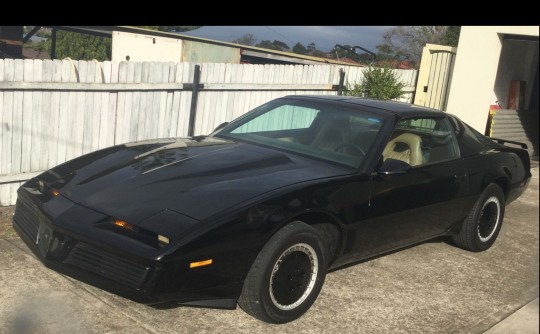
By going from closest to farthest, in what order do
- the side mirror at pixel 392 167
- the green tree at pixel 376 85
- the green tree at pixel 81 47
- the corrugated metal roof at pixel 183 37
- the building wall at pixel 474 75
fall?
the side mirror at pixel 392 167, the building wall at pixel 474 75, the green tree at pixel 376 85, the corrugated metal roof at pixel 183 37, the green tree at pixel 81 47

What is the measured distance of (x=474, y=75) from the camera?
11.3m

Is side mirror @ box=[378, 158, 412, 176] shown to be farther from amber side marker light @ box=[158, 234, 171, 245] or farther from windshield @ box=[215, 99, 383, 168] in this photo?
amber side marker light @ box=[158, 234, 171, 245]

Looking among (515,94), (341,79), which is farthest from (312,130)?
(515,94)

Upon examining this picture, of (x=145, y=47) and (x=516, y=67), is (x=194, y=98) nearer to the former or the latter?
(x=516, y=67)

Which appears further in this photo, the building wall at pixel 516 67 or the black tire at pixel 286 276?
the building wall at pixel 516 67

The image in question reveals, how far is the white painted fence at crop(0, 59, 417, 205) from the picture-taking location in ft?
21.1

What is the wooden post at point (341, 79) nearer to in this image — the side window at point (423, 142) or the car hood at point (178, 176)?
the side window at point (423, 142)

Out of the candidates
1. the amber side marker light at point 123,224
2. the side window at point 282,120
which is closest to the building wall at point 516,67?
the side window at point 282,120

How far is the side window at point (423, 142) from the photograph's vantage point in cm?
506

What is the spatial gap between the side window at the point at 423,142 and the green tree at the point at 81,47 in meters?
23.2

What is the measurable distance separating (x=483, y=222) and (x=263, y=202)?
10.2 feet

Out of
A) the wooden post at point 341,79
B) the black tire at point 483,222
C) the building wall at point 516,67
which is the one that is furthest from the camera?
the building wall at point 516,67

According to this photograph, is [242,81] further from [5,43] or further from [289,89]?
[5,43]
